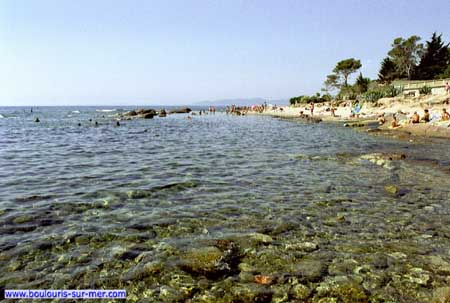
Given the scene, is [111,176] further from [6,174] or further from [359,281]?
[359,281]

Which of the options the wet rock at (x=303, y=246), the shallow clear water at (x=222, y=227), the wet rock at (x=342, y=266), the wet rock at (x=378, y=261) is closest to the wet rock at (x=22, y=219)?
the shallow clear water at (x=222, y=227)

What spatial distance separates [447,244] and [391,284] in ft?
7.41

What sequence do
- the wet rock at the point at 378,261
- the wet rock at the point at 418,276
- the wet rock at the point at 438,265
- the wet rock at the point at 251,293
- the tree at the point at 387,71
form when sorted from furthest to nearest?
→ the tree at the point at 387,71
the wet rock at the point at 378,261
the wet rock at the point at 438,265
the wet rock at the point at 418,276
the wet rock at the point at 251,293

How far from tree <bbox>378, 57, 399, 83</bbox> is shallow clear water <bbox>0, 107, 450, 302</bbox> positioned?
7989 centimetres

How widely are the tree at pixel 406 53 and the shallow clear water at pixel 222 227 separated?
78.3 metres

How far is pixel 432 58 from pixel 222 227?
89657mm

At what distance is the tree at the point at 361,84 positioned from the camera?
76.9 metres

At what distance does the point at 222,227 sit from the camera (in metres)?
7.19

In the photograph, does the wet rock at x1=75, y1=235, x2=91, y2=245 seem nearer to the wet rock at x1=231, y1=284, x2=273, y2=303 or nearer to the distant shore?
the wet rock at x1=231, y1=284, x2=273, y2=303

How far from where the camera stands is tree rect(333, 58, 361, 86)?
295 feet

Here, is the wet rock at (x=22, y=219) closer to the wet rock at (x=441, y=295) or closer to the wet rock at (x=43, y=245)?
the wet rock at (x=43, y=245)

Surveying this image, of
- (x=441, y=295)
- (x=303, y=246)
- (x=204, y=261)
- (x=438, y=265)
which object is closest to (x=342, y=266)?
(x=303, y=246)

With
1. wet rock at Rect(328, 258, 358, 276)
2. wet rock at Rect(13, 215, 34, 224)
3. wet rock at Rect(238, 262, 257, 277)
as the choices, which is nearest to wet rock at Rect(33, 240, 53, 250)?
wet rock at Rect(13, 215, 34, 224)

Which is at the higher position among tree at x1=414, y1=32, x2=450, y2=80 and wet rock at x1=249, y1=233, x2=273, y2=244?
tree at x1=414, y1=32, x2=450, y2=80
